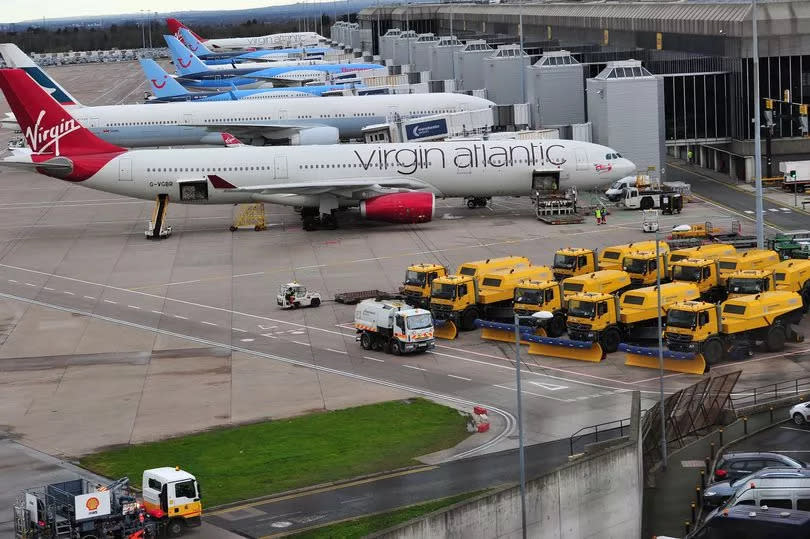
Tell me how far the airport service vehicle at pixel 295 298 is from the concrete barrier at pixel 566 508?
31113mm

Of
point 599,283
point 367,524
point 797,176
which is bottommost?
point 367,524

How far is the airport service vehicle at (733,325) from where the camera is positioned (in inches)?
2181

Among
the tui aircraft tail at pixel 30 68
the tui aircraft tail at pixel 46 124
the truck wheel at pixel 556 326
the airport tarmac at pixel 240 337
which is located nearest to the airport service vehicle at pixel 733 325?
the airport tarmac at pixel 240 337

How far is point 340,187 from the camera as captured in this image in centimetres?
8838

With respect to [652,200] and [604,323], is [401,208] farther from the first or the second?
[604,323]

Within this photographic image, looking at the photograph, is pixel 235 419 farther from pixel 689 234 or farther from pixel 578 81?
pixel 578 81

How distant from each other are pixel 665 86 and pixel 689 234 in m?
29.7

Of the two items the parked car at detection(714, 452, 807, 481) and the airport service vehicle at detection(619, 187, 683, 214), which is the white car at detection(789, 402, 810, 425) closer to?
the parked car at detection(714, 452, 807, 481)

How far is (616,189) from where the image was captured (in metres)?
96.4

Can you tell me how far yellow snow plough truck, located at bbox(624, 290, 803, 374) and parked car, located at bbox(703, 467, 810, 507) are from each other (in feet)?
42.9

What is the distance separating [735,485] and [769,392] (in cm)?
1155

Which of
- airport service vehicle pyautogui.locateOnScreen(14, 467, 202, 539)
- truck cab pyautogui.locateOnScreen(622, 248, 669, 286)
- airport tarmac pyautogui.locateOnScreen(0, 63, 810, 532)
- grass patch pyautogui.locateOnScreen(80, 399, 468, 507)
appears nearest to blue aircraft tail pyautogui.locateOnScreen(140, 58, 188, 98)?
airport tarmac pyautogui.locateOnScreen(0, 63, 810, 532)

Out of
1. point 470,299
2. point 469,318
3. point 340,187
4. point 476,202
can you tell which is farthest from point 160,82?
point 469,318

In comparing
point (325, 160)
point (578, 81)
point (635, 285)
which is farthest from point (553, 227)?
point (578, 81)
